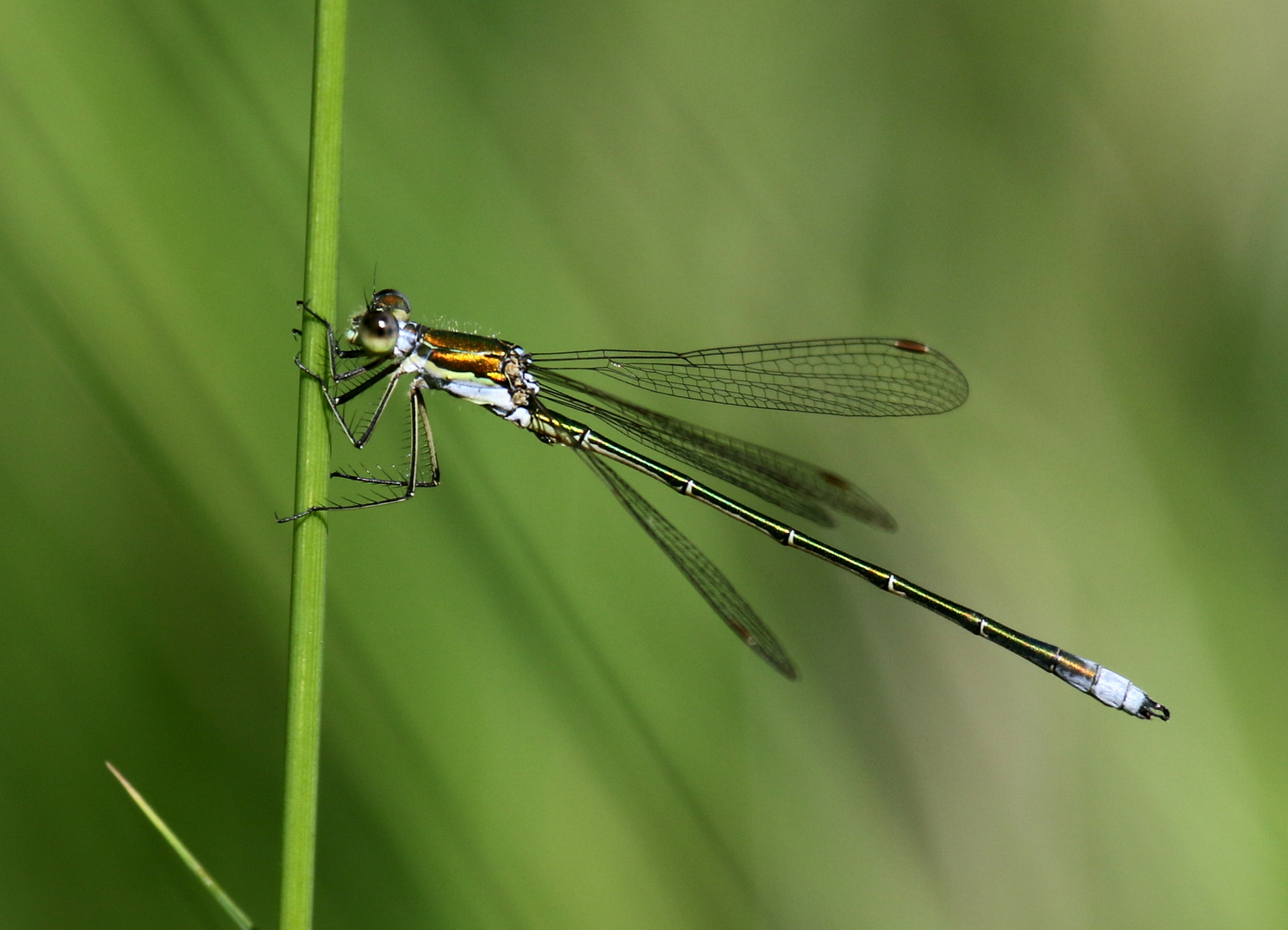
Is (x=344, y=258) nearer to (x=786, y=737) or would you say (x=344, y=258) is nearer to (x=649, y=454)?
(x=649, y=454)

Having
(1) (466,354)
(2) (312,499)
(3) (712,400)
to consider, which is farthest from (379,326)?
(3) (712,400)

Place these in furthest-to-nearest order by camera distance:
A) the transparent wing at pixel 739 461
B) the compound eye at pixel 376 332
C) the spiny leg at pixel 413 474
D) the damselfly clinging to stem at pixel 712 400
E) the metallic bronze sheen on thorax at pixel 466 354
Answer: the transparent wing at pixel 739 461 < the metallic bronze sheen on thorax at pixel 466 354 < the damselfly clinging to stem at pixel 712 400 < the compound eye at pixel 376 332 < the spiny leg at pixel 413 474

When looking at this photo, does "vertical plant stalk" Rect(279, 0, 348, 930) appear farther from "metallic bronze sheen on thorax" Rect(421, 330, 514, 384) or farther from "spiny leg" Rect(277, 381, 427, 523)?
"metallic bronze sheen on thorax" Rect(421, 330, 514, 384)

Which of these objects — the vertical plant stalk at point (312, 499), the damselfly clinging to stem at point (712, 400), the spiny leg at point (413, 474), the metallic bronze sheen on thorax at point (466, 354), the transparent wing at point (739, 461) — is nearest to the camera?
the vertical plant stalk at point (312, 499)

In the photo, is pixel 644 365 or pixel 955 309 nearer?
pixel 644 365

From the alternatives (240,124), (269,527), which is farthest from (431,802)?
(240,124)

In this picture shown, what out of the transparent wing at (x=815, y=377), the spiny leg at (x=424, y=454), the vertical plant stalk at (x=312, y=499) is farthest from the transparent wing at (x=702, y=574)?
the vertical plant stalk at (x=312, y=499)

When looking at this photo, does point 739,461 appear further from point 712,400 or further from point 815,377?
point 815,377

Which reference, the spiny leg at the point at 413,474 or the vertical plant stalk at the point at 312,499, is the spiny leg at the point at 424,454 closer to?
the spiny leg at the point at 413,474
